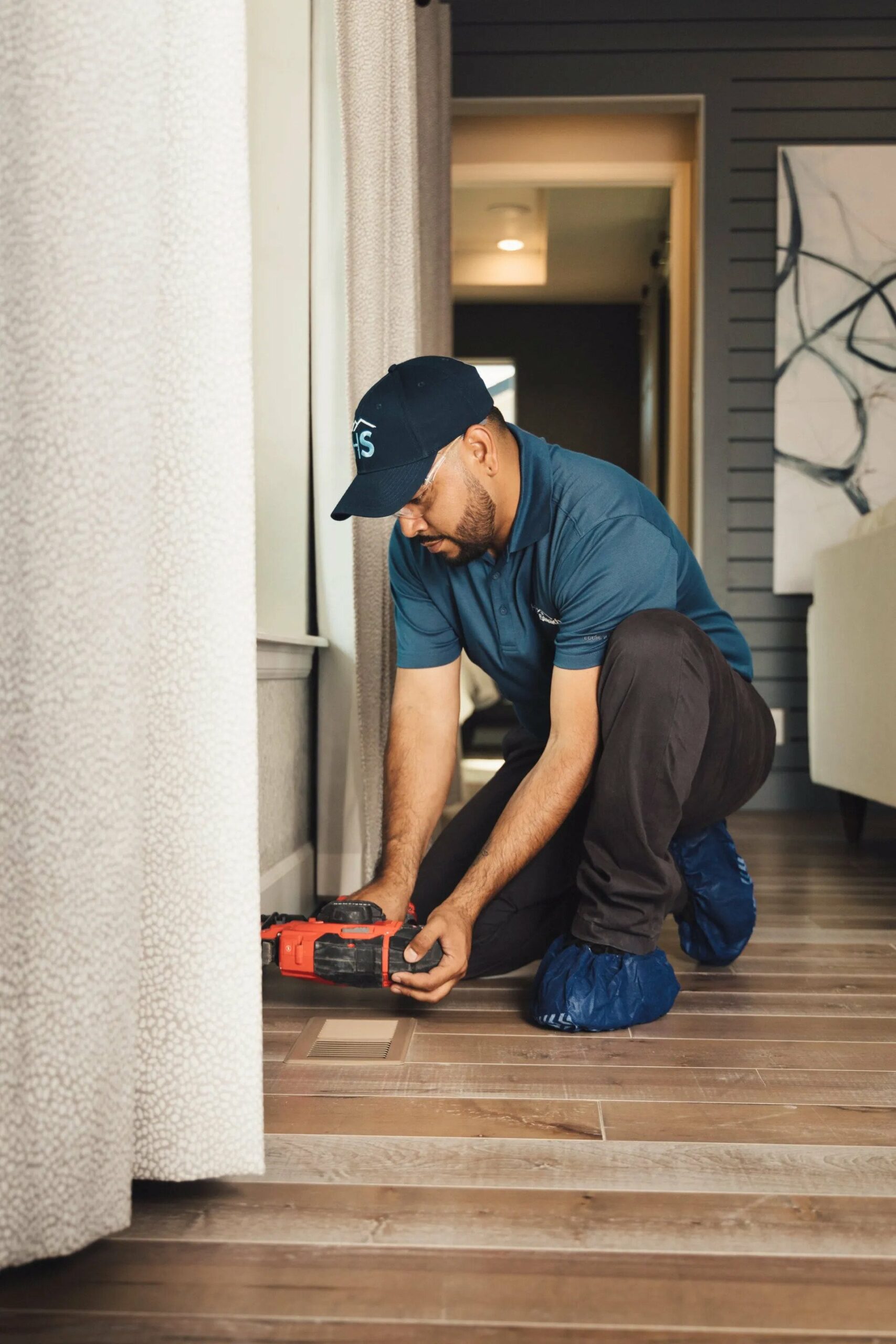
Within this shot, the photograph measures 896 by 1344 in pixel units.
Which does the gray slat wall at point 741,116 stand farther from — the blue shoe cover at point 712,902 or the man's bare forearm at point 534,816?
the man's bare forearm at point 534,816

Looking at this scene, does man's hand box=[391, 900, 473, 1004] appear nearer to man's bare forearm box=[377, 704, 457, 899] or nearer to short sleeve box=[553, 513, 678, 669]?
man's bare forearm box=[377, 704, 457, 899]

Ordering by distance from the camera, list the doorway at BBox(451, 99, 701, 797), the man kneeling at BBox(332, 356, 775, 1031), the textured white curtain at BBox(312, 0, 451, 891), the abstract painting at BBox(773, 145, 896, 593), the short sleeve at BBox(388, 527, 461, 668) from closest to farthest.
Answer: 1. the man kneeling at BBox(332, 356, 775, 1031)
2. the short sleeve at BBox(388, 527, 461, 668)
3. the textured white curtain at BBox(312, 0, 451, 891)
4. the abstract painting at BBox(773, 145, 896, 593)
5. the doorway at BBox(451, 99, 701, 797)

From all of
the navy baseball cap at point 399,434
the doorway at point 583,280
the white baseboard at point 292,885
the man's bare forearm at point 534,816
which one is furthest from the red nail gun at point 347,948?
the doorway at point 583,280

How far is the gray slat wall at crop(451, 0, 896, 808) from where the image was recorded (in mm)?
3676

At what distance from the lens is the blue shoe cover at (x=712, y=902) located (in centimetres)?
164

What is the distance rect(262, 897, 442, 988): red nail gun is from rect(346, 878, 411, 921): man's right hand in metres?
0.09

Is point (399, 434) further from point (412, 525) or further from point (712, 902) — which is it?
point (712, 902)

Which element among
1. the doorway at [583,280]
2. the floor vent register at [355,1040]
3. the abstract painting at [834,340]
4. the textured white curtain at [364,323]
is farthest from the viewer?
the doorway at [583,280]

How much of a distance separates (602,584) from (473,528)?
184 mm

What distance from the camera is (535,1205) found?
2.82 feet

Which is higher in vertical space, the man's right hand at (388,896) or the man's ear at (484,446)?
the man's ear at (484,446)

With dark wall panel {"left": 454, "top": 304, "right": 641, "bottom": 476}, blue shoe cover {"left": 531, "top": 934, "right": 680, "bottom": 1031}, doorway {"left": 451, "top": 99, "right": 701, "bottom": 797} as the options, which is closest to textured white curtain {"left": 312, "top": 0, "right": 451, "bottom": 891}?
blue shoe cover {"left": 531, "top": 934, "right": 680, "bottom": 1031}

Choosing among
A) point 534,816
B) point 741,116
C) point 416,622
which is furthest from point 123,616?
point 741,116

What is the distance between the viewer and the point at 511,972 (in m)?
1.62
